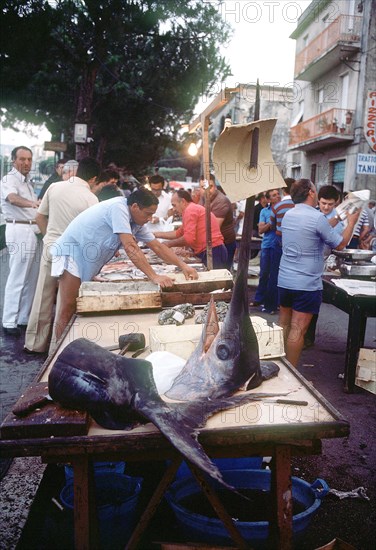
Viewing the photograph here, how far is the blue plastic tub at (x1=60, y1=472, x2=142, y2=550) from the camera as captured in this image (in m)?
2.38

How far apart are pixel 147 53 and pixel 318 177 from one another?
9962 mm

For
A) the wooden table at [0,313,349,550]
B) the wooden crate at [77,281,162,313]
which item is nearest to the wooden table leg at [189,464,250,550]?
the wooden table at [0,313,349,550]

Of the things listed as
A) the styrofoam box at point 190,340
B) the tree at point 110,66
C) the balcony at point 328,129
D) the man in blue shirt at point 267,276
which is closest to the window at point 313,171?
the balcony at point 328,129

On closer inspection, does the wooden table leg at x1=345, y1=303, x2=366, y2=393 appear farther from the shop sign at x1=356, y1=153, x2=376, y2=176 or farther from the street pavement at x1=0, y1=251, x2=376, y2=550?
the shop sign at x1=356, y1=153, x2=376, y2=176

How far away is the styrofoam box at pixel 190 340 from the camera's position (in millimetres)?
2598

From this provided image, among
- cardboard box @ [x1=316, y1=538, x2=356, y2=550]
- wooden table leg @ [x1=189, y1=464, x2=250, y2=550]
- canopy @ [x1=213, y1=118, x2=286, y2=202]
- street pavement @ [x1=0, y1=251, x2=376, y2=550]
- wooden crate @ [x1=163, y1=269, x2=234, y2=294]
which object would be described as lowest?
street pavement @ [x1=0, y1=251, x2=376, y2=550]

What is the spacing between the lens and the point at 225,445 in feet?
6.09

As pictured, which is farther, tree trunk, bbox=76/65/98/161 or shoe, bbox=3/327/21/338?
tree trunk, bbox=76/65/98/161

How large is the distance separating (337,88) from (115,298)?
2099 centimetres

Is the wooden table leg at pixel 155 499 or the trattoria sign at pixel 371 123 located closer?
the wooden table leg at pixel 155 499

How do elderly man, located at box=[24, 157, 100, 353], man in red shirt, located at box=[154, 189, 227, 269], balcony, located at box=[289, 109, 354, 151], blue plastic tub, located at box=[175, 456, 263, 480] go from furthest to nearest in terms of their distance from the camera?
balcony, located at box=[289, 109, 354, 151], man in red shirt, located at box=[154, 189, 227, 269], elderly man, located at box=[24, 157, 100, 353], blue plastic tub, located at box=[175, 456, 263, 480]

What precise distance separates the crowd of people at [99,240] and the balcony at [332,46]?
50.7 feet

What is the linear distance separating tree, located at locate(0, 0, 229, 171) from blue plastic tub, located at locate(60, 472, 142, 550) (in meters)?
13.1

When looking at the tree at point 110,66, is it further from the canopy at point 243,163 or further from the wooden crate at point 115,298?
the canopy at point 243,163
